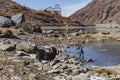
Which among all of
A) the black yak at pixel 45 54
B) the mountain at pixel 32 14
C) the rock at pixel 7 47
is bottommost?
the mountain at pixel 32 14

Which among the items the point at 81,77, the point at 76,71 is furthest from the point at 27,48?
the point at 81,77

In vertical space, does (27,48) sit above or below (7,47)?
below

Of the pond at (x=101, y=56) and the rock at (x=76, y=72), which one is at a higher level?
the rock at (x=76, y=72)

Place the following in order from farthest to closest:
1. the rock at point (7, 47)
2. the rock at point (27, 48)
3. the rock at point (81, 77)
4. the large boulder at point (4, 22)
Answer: the large boulder at point (4, 22), the rock at point (27, 48), the rock at point (7, 47), the rock at point (81, 77)

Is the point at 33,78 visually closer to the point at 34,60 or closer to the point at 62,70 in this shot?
the point at 62,70

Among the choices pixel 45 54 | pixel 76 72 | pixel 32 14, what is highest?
pixel 45 54

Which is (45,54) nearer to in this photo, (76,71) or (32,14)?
(76,71)

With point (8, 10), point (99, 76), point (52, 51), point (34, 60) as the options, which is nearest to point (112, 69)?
point (99, 76)

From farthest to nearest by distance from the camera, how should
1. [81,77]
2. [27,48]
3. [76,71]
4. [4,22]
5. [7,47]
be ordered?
[4,22] → [27,48] → [7,47] → [76,71] → [81,77]

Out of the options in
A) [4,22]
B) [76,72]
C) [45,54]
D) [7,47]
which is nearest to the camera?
[76,72]

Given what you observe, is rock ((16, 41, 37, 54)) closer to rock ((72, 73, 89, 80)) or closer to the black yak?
the black yak

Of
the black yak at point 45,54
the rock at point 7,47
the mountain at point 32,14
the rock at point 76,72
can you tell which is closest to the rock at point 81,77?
the rock at point 76,72

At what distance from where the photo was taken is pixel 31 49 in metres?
28.7

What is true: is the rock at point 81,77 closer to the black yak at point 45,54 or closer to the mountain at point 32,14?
the black yak at point 45,54
